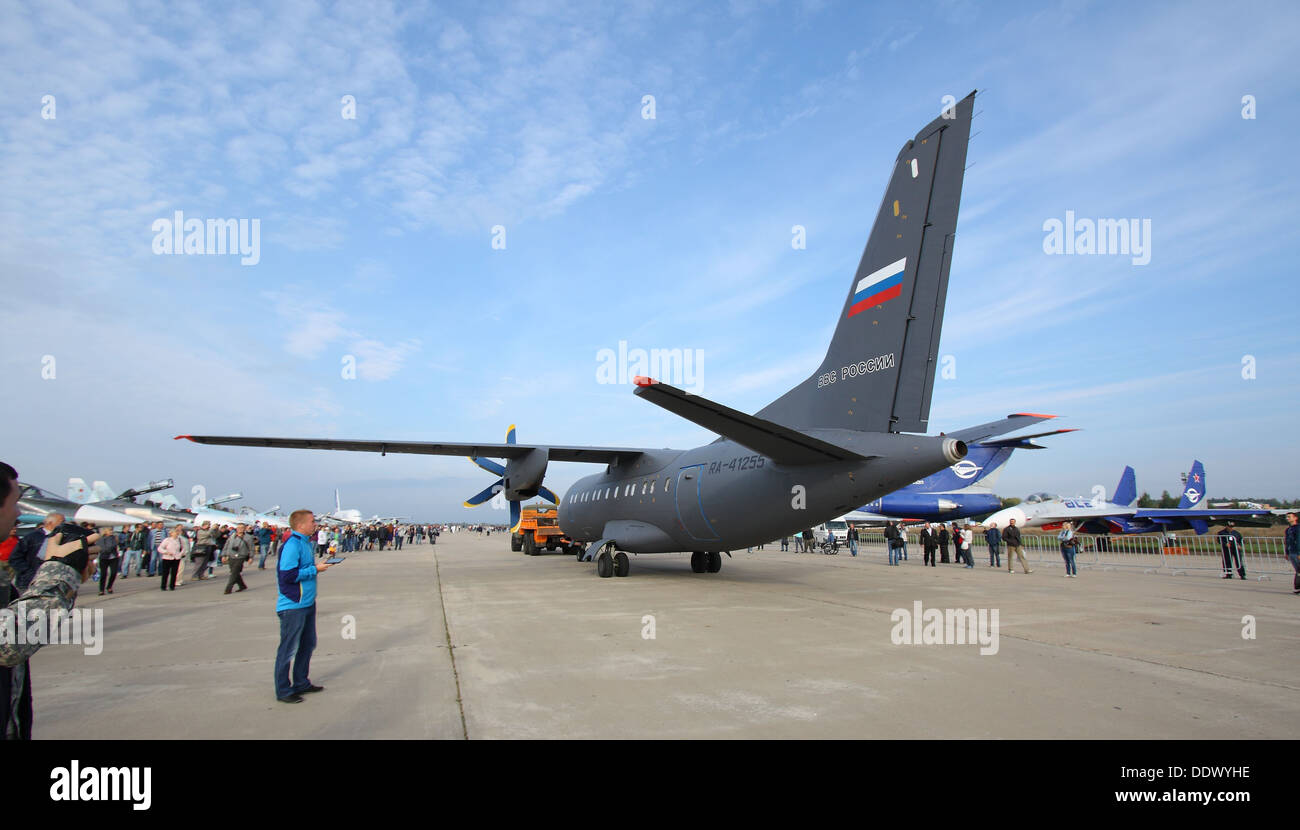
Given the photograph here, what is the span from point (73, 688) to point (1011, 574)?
825 inches

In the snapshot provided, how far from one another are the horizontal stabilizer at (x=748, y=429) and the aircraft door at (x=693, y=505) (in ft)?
9.38

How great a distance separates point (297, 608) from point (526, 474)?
11452 millimetres

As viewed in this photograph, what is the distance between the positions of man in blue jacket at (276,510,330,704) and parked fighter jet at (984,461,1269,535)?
36665mm

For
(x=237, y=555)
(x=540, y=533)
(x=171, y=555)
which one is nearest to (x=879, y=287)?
(x=237, y=555)

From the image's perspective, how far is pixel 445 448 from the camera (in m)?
17.6

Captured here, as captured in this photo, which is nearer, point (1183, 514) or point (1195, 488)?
point (1183, 514)

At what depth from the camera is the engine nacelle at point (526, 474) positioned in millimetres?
16781

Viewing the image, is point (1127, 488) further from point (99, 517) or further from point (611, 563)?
point (99, 517)

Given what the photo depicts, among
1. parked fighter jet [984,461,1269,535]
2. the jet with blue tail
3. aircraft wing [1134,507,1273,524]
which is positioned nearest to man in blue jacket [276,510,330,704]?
the jet with blue tail

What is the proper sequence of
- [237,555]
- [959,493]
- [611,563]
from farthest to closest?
1. [959,493]
2. [611,563]
3. [237,555]

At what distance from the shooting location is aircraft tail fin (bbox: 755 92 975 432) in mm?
9742

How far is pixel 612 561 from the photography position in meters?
16.7

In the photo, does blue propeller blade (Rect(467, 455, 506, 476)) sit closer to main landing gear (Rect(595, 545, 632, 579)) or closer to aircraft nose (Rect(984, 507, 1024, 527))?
main landing gear (Rect(595, 545, 632, 579))
